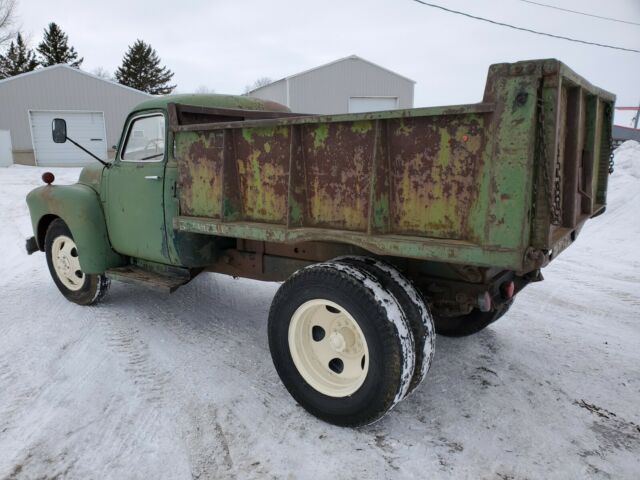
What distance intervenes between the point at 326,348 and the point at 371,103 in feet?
73.4

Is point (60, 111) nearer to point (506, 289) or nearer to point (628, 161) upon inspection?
point (628, 161)

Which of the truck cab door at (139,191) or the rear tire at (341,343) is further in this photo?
the truck cab door at (139,191)

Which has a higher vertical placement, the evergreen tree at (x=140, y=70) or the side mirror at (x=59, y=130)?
the evergreen tree at (x=140, y=70)

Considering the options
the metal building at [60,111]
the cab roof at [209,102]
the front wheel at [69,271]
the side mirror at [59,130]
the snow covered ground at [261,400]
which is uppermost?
the metal building at [60,111]

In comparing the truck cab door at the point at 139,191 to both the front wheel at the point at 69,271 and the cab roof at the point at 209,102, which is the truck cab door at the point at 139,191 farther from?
the front wheel at the point at 69,271

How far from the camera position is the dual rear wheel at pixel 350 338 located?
8.49 feet

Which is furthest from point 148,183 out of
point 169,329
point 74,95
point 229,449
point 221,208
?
point 74,95

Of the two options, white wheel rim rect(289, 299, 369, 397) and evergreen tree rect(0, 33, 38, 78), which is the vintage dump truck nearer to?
white wheel rim rect(289, 299, 369, 397)

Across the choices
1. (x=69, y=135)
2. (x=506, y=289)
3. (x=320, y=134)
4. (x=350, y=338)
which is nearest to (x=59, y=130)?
(x=320, y=134)

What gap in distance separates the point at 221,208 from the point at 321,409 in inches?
60.1

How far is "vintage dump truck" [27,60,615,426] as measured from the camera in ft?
7.14

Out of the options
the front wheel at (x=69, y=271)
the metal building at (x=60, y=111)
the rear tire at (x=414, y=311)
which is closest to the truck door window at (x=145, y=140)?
the front wheel at (x=69, y=271)

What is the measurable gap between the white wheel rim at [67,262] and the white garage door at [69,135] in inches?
665

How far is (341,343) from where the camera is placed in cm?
293
